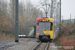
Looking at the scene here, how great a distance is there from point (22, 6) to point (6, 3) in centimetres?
939

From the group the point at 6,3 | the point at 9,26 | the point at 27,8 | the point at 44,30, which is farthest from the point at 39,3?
the point at 27,8

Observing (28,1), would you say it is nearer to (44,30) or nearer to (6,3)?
(6,3)

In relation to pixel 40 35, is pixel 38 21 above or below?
above

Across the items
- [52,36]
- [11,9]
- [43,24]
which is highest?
[11,9]

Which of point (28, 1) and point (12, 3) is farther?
point (28, 1)

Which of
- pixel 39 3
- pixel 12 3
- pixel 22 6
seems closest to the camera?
pixel 39 3

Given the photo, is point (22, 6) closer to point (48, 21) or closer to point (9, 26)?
point (9, 26)

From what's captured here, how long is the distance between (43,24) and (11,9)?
2316 cm

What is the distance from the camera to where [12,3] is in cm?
4112

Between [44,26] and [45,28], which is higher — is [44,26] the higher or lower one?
the higher one

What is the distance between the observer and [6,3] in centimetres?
4297

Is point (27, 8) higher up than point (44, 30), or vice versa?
point (27, 8)

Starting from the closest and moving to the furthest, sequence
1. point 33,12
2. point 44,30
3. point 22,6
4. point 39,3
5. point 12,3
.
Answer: point 44,30
point 39,3
point 12,3
point 22,6
point 33,12

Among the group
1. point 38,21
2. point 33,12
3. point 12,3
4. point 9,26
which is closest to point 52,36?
point 38,21
